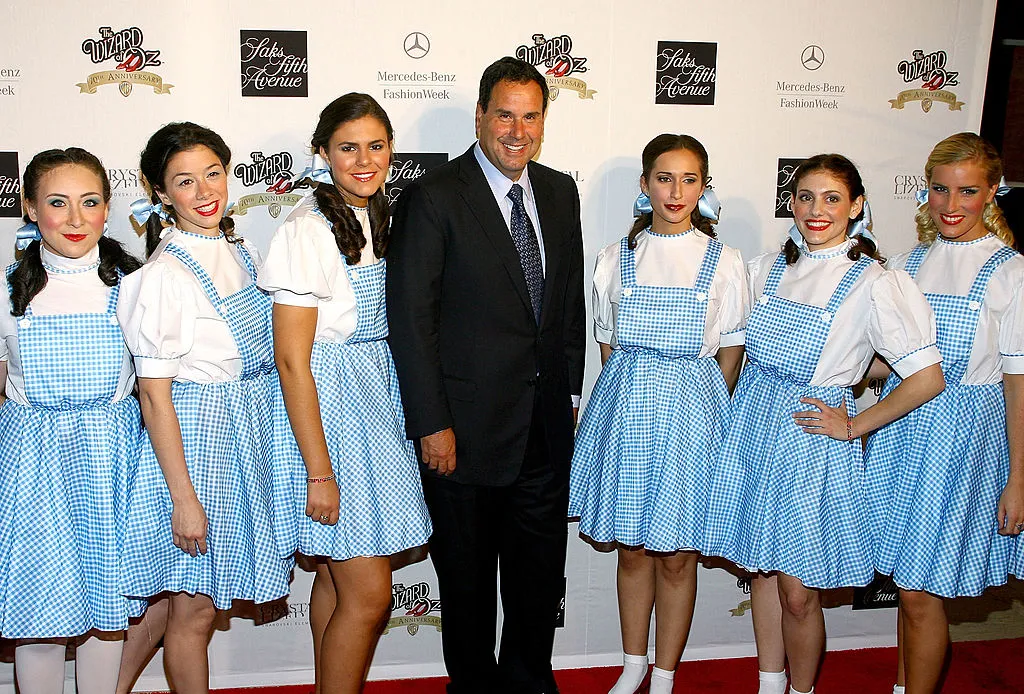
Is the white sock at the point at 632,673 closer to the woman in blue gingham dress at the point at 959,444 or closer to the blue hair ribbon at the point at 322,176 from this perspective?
the woman in blue gingham dress at the point at 959,444

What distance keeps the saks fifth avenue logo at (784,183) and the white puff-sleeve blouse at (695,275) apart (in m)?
0.54

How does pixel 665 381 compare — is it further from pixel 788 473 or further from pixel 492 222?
pixel 492 222

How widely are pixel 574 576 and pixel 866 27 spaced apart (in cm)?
216

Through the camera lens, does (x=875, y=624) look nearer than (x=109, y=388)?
No

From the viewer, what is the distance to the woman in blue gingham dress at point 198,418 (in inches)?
83.0

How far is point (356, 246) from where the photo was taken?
226cm

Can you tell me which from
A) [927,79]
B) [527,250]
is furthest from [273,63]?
[927,79]

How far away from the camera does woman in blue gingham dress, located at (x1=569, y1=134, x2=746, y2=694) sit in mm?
2570

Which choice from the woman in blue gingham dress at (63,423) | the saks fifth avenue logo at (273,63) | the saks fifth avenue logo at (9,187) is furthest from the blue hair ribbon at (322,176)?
the saks fifth avenue logo at (9,187)

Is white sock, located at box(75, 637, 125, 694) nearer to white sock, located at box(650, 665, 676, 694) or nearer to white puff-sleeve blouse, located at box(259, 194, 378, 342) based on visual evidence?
white puff-sleeve blouse, located at box(259, 194, 378, 342)

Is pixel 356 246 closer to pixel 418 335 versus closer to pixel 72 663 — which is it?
pixel 418 335

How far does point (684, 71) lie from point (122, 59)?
5.85ft

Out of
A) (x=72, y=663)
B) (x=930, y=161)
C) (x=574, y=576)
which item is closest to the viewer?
(x=930, y=161)

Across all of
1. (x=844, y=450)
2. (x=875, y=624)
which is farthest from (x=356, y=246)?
(x=875, y=624)
